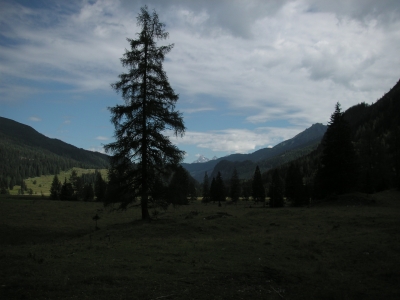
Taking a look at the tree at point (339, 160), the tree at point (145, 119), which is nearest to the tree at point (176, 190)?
the tree at point (145, 119)

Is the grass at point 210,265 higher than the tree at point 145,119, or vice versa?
the tree at point 145,119

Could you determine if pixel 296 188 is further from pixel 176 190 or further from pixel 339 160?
pixel 176 190

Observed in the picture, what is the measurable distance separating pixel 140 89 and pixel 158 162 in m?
6.01

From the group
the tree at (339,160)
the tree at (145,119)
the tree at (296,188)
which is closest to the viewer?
the tree at (145,119)

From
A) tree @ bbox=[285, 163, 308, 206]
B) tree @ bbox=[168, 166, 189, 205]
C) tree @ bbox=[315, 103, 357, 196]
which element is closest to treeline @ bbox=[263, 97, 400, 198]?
tree @ bbox=[315, 103, 357, 196]

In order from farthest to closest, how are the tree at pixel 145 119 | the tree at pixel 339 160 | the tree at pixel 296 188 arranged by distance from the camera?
the tree at pixel 296 188, the tree at pixel 339 160, the tree at pixel 145 119

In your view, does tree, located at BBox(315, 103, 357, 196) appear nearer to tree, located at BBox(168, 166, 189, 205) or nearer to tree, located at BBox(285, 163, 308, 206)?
tree, located at BBox(285, 163, 308, 206)

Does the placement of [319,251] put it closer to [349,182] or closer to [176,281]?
[176,281]

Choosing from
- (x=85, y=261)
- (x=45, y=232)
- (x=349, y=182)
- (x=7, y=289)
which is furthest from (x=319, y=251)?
(x=349, y=182)

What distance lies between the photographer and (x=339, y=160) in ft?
133

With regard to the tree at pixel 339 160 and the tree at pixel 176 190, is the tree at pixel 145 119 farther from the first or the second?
the tree at pixel 339 160

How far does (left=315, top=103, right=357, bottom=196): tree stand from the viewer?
134ft

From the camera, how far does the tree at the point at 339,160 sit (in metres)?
40.8

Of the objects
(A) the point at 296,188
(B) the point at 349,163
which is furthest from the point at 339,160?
(A) the point at 296,188
